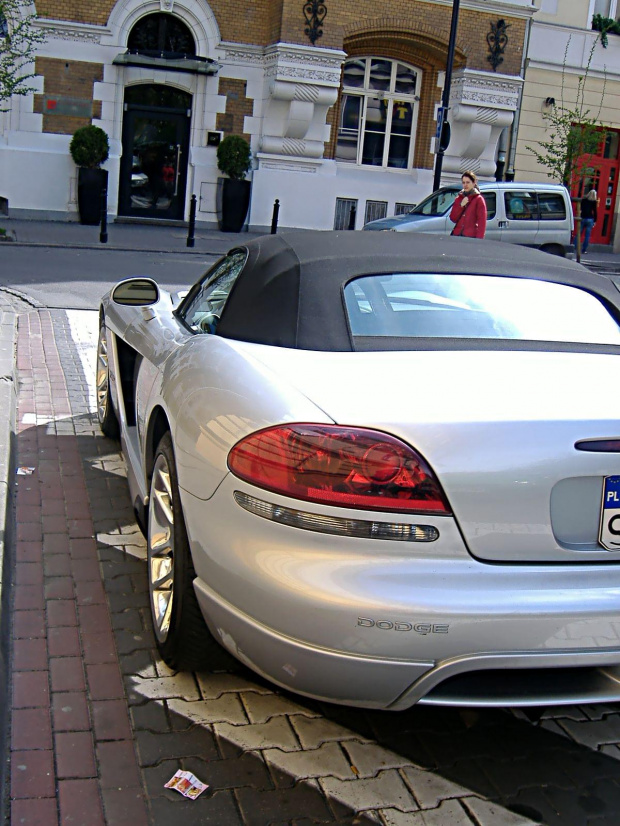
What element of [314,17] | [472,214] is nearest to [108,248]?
[472,214]

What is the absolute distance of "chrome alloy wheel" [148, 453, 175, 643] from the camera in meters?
3.32

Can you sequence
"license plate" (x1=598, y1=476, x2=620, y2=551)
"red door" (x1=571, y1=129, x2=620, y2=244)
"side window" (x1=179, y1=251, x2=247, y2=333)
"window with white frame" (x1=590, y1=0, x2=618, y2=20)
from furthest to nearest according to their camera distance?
"red door" (x1=571, y1=129, x2=620, y2=244) < "window with white frame" (x1=590, y1=0, x2=618, y2=20) < "side window" (x1=179, y1=251, x2=247, y2=333) < "license plate" (x1=598, y1=476, x2=620, y2=551)

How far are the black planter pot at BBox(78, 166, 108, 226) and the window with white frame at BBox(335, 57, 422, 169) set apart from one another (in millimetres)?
6672

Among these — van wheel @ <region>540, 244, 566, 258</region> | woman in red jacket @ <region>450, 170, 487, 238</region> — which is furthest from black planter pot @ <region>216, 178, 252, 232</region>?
woman in red jacket @ <region>450, 170, 487, 238</region>

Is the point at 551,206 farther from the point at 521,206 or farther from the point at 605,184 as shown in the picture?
the point at 605,184

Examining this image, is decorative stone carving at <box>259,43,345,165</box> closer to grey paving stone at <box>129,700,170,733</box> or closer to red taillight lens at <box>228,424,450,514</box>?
grey paving stone at <box>129,700,170,733</box>

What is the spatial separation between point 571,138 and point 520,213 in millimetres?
6207

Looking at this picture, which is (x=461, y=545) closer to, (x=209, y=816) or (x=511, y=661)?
(x=511, y=661)

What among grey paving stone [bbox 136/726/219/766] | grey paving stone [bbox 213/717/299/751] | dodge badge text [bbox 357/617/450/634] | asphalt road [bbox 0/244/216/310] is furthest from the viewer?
asphalt road [bbox 0/244/216/310]

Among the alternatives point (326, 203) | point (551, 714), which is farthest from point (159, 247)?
point (551, 714)

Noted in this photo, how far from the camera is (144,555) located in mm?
4309

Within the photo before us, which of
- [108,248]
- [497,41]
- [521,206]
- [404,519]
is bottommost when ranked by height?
[108,248]

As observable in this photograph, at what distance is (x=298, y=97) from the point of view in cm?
2239

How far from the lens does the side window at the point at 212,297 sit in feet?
12.5
